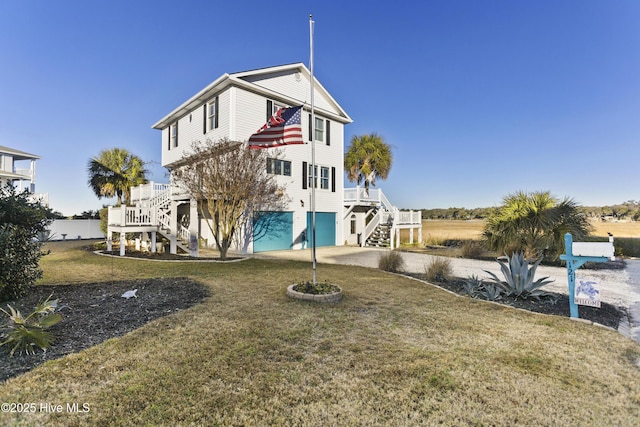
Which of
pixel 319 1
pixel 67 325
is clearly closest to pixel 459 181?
pixel 319 1

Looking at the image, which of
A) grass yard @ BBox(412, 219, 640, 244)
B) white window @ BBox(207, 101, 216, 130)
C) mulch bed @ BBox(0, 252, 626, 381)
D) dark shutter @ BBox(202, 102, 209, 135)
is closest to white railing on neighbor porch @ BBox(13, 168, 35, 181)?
dark shutter @ BBox(202, 102, 209, 135)

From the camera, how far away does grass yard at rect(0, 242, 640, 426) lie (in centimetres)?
254

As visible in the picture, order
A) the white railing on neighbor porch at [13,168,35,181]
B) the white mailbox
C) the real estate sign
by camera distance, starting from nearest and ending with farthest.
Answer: the white mailbox
the real estate sign
the white railing on neighbor porch at [13,168,35,181]

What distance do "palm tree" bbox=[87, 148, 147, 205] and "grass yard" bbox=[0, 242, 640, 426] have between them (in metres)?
22.3

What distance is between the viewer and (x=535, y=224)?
11.7 metres

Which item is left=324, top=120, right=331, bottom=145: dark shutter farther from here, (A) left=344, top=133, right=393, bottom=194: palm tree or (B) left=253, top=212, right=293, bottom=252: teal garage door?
(B) left=253, top=212, right=293, bottom=252: teal garage door

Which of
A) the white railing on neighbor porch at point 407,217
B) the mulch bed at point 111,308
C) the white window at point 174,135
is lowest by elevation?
the mulch bed at point 111,308

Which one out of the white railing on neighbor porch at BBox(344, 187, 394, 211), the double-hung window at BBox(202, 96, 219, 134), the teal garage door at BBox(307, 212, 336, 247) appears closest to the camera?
the double-hung window at BBox(202, 96, 219, 134)

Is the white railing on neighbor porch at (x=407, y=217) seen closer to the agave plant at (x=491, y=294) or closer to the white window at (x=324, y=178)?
the white window at (x=324, y=178)

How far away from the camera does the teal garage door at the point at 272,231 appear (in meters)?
16.3

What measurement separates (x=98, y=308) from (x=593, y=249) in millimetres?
8944

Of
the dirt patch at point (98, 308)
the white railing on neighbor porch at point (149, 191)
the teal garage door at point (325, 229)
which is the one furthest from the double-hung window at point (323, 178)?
the dirt patch at point (98, 308)

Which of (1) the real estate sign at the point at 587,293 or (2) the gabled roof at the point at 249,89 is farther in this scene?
(2) the gabled roof at the point at 249,89

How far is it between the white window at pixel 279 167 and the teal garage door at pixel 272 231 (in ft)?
7.66
